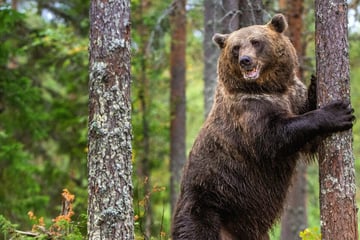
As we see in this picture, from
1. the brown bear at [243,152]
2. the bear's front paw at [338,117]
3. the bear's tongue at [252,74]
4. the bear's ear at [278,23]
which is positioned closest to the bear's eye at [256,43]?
the brown bear at [243,152]

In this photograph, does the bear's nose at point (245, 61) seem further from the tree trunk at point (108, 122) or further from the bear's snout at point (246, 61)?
the tree trunk at point (108, 122)

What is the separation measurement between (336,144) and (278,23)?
5.76 feet

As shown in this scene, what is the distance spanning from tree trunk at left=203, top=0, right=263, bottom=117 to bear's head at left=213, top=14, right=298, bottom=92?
1.96 metres

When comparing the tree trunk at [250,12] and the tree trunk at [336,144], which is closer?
the tree trunk at [336,144]

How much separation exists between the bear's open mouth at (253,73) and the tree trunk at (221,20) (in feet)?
7.78

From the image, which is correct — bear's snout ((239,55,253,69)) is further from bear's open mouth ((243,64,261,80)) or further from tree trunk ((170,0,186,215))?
tree trunk ((170,0,186,215))

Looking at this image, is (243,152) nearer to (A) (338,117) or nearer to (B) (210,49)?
(A) (338,117)

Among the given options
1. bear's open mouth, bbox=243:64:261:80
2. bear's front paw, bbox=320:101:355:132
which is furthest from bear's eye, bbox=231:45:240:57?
bear's front paw, bbox=320:101:355:132

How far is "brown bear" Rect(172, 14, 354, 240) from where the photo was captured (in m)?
6.43

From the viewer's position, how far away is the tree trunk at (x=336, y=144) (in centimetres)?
548

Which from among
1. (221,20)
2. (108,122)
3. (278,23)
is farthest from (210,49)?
(108,122)

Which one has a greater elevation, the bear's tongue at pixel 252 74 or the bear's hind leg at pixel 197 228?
the bear's tongue at pixel 252 74

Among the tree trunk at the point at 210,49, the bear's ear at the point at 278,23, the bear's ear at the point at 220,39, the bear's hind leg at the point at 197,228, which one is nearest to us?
the bear's hind leg at the point at 197,228

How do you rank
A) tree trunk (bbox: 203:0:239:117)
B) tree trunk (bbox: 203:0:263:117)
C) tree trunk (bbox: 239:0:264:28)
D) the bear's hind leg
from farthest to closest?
1. tree trunk (bbox: 203:0:239:117)
2. tree trunk (bbox: 203:0:263:117)
3. tree trunk (bbox: 239:0:264:28)
4. the bear's hind leg
